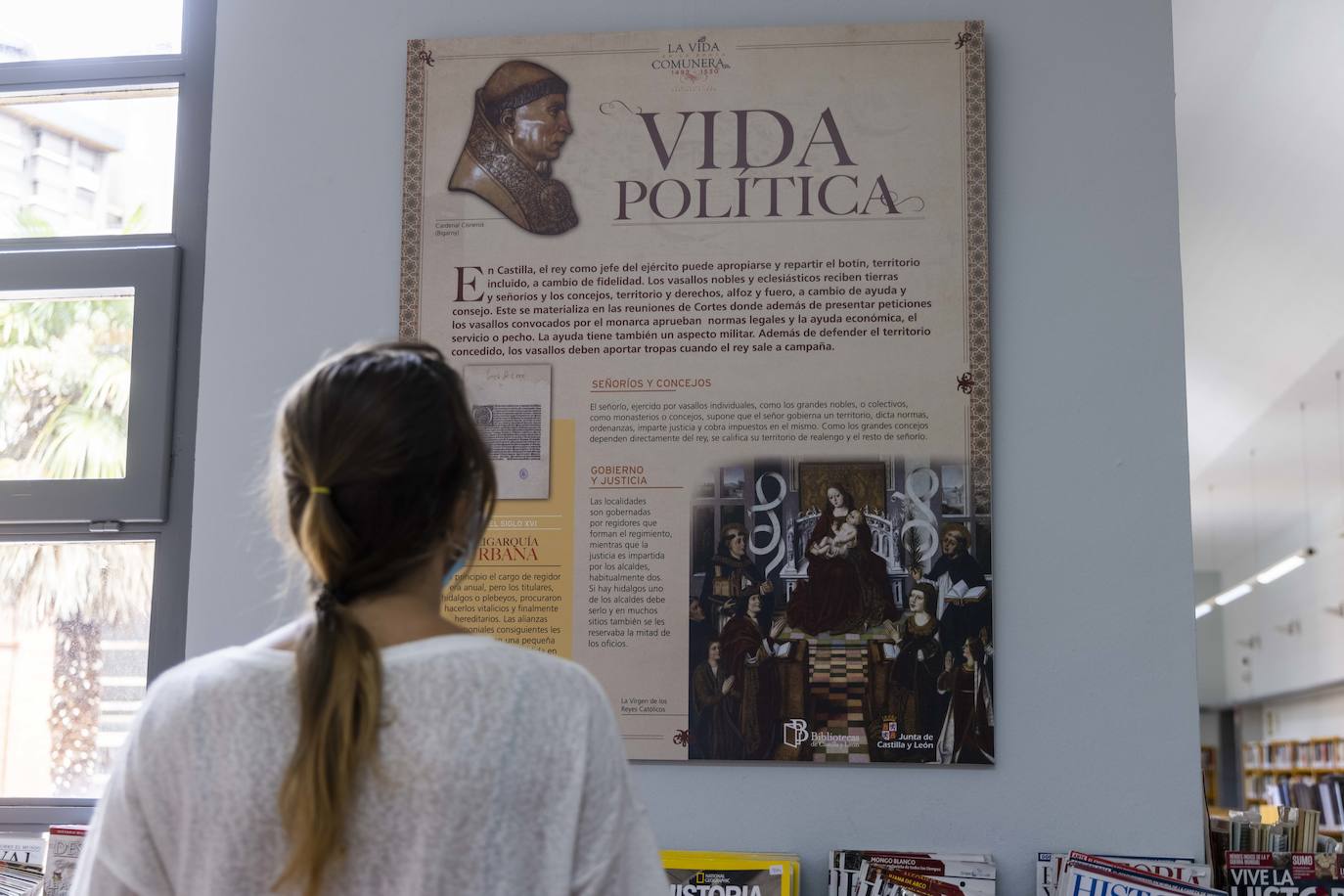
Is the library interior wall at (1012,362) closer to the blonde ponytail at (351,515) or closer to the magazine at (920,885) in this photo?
the magazine at (920,885)

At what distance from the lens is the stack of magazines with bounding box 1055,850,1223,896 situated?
2.17 metres

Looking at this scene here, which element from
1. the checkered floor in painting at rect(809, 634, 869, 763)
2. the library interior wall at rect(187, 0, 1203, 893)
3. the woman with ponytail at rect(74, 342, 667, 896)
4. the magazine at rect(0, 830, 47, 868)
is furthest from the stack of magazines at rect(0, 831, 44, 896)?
the woman with ponytail at rect(74, 342, 667, 896)

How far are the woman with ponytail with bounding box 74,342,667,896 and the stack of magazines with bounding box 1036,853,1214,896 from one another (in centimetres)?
141

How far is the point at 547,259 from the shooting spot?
104 inches

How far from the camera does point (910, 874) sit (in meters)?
2.33

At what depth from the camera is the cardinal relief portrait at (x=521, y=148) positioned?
8.69ft

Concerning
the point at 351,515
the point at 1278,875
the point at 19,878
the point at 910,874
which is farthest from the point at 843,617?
the point at 19,878

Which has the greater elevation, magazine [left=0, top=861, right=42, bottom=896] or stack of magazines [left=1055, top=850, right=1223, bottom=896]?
stack of magazines [left=1055, top=850, right=1223, bottom=896]

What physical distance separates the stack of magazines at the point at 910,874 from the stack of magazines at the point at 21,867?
1.47 meters

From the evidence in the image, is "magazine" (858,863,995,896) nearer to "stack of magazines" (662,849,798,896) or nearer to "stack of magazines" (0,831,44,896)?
"stack of magazines" (662,849,798,896)

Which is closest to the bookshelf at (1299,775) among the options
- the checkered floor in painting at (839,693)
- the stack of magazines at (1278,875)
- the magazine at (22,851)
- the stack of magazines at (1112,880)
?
the stack of magazines at (1278,875)

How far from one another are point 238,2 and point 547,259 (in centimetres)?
91

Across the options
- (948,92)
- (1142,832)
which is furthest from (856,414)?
(1142,832)

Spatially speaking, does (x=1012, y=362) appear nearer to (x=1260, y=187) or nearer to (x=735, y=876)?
(x=735, y=876)
